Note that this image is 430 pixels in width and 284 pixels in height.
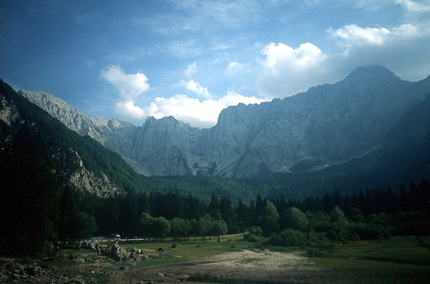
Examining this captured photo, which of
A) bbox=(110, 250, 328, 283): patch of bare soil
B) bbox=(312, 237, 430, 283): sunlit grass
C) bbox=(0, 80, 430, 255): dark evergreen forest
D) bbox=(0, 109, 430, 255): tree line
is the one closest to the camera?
bbox=(312, 237, 430, 283): sunlit grass

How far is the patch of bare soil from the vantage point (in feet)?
123

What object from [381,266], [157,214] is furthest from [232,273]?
[157,214]

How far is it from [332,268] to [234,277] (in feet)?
49.7

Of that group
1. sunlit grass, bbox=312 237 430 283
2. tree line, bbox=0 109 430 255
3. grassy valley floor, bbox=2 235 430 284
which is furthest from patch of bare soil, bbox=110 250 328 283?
tree line, bbox=0 109 430 255

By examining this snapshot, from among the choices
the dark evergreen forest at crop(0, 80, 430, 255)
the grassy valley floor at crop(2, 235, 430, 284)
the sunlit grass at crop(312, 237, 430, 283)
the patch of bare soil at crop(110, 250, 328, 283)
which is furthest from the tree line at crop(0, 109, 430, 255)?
the patch of bare soil at crop(110, 250, 328, 283)

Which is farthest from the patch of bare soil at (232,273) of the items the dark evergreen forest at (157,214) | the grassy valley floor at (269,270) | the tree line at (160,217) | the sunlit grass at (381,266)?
the dark evergreen forest at (157,214)

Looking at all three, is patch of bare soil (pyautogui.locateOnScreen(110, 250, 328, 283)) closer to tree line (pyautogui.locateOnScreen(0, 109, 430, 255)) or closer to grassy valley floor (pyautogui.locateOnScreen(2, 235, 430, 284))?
grassy valley floor (pyautogui.locateOnScreen(2, 235, 430, 284))

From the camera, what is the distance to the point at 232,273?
42.5m

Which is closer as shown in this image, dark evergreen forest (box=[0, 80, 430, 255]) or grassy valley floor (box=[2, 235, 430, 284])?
grassy valley floor (box=[2, 235, 430, 284])

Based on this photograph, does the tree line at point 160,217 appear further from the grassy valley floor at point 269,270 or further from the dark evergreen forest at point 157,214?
the grassy valley floor at point 269,270

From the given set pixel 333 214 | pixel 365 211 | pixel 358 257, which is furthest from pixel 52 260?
pixel 365 211

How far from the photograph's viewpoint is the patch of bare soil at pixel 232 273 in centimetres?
3734

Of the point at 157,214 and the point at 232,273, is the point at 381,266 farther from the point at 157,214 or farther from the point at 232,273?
the point at 157,214

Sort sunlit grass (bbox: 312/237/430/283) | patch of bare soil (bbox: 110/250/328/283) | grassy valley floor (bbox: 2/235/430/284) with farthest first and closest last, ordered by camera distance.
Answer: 1. patch of bare soil (bbox: 110/250/328/283)
2. grassy valley floor (bbox: 2/235/430/284)
3. sunlit grass (bbox: 312/237/430/283)
